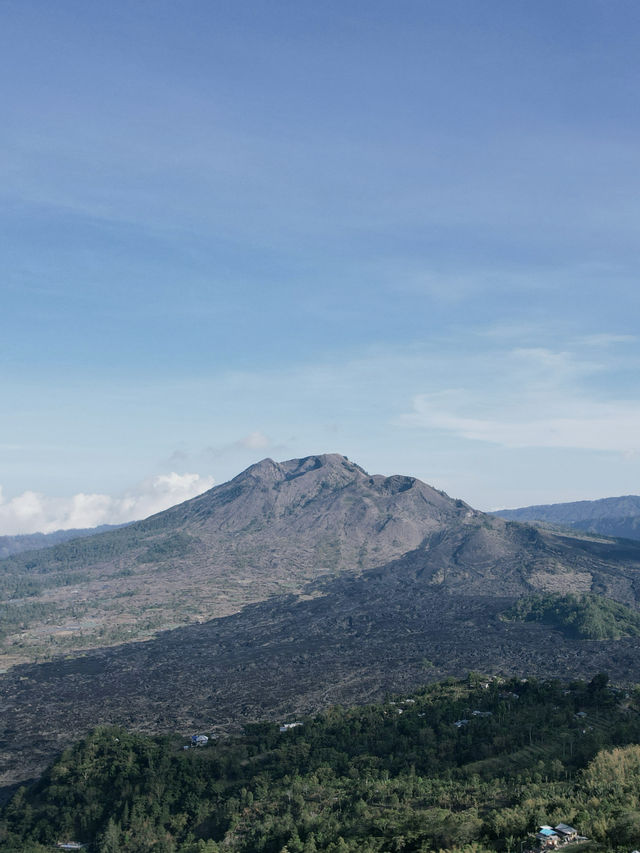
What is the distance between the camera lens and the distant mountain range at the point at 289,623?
250 ft

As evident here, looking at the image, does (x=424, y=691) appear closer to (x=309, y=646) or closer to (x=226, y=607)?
(x=309, y=646)

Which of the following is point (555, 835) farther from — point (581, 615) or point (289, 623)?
point (289, 623)

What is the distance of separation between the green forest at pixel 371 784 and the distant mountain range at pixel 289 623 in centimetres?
1522

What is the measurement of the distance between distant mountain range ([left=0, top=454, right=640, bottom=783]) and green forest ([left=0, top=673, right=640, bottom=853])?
1522 centimetres

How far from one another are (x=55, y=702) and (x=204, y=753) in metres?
37.8

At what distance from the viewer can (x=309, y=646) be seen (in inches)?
4117

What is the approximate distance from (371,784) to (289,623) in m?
81.7

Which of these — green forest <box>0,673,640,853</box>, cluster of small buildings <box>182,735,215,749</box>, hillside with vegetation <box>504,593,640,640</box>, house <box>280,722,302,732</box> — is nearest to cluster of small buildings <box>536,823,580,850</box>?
green forest <box>0,673,640,853</box>

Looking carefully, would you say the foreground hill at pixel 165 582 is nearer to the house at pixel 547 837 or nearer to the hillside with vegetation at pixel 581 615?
the hillside with vegetation at pixel 581 615

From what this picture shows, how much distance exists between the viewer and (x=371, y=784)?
133 ft

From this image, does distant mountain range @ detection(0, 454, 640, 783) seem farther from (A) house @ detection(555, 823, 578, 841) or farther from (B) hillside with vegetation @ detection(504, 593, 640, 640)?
(A) house @ detection(555, 823, 578, 841)

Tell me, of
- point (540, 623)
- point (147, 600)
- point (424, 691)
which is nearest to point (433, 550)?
point (540, 623)

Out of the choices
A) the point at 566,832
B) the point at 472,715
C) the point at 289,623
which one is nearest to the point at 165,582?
the point at 289,623

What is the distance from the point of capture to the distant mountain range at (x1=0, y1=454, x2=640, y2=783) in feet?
250
